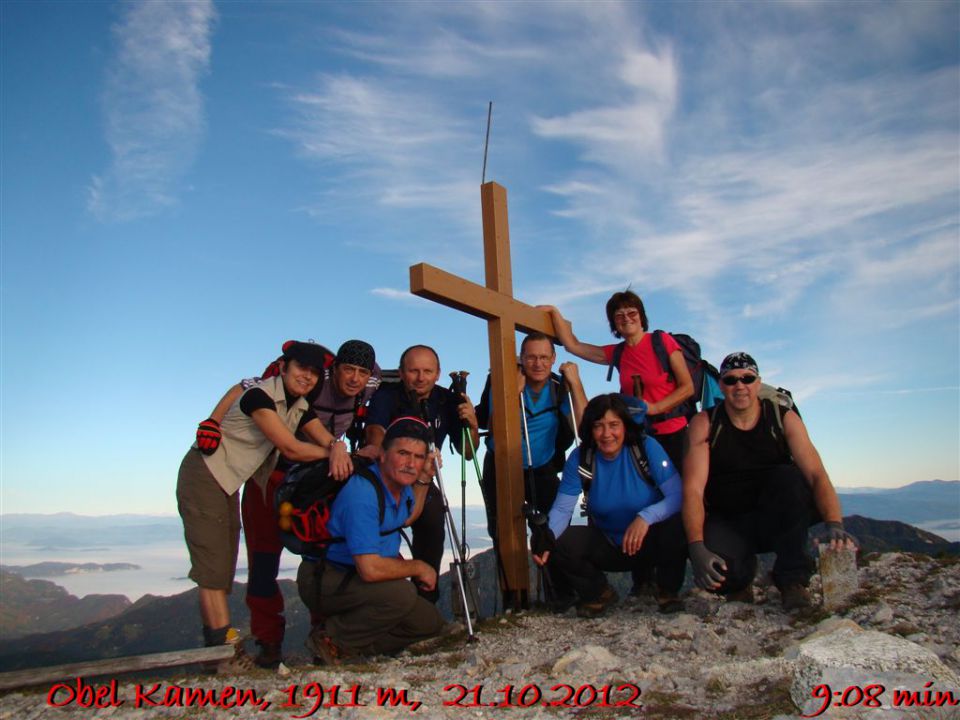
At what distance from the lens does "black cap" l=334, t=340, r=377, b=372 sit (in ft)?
19.1

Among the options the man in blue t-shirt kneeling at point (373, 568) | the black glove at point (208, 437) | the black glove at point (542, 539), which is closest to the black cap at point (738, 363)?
the black glove at point (542, 539)

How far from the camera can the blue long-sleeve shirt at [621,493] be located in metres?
5.78

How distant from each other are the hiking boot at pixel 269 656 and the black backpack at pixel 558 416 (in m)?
2.67

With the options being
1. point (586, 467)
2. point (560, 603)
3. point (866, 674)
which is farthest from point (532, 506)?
point (866, 674)

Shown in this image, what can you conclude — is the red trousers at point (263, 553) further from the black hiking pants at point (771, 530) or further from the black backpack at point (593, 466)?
the black hiking pants at point (771, 530)

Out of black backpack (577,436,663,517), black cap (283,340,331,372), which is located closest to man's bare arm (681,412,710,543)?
black backpack (577,436,663,517)

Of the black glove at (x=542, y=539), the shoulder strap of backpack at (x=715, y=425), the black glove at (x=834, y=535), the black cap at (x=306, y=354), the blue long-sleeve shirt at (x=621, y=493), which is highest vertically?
the black cap at (x=306, y=354)

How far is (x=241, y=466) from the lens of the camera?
17.8 feet

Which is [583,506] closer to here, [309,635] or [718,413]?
[718,413]

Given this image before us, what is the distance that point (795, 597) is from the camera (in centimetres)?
536

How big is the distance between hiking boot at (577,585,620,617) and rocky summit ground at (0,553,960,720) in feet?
0.69

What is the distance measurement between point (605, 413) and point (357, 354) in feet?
6.41

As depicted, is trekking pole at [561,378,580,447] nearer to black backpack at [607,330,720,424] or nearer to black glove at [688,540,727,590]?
black backpack at [607,330,720,424]

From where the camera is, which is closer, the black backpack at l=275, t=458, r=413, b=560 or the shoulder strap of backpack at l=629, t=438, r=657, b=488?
the black backpack at l=275, t=458, r=413, b=560
